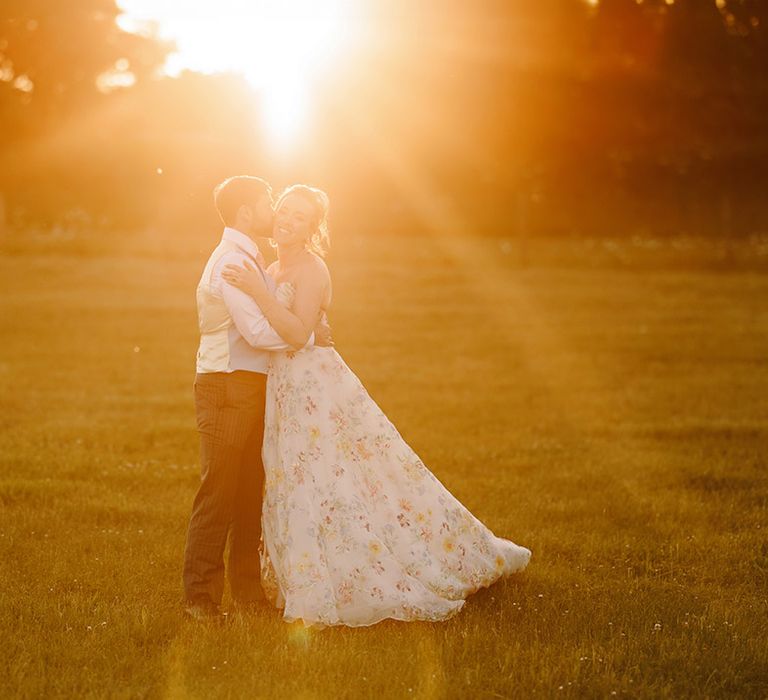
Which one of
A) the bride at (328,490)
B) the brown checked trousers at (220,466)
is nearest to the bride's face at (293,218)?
the bride at (328,490)

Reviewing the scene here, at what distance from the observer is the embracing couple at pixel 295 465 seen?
664 cm

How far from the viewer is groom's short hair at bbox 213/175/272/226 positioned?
21.7 ft

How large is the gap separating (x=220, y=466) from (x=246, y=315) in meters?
0.98

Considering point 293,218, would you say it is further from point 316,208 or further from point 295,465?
point 295,465

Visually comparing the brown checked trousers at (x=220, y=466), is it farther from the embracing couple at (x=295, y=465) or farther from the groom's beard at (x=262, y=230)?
the groom's beard at (x=262, y=230)

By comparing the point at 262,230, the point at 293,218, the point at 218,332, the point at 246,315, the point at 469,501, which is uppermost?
the point at 293,218

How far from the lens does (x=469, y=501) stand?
10234mm

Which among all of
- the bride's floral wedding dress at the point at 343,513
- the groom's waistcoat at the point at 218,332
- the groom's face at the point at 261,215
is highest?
the groom's face at the point at 261,215

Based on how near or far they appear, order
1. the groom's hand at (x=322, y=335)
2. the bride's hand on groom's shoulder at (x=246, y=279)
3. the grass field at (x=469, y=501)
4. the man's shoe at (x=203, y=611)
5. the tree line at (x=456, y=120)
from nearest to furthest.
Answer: the grass field at (x=469, y=501) → the bride's hand on groom's shoulder at (x=246, y=279) → the man's shoe at (x=203, y=611) → the groom's hand at (x=322, y=335) → the tree line at (x=456, y=120)

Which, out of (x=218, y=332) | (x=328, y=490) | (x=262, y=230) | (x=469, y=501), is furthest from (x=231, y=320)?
(x=469, y=501)

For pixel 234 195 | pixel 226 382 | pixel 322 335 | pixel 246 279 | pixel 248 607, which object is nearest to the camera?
pixel 246 279

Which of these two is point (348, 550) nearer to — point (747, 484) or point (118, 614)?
point (118, 614)

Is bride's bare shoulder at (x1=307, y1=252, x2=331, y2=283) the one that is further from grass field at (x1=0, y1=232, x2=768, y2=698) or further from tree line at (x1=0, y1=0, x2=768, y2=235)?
tree line at (x1=0, y1=0, x2=768, y2=235)

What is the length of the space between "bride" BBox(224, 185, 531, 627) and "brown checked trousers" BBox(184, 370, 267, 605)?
0.48 feet
